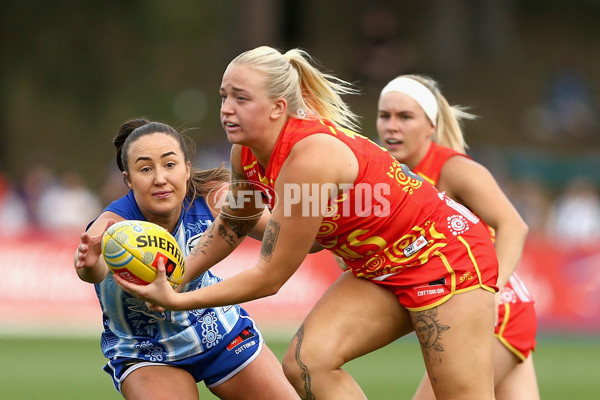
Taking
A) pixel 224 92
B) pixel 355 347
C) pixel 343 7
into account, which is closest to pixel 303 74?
pixel 224 92

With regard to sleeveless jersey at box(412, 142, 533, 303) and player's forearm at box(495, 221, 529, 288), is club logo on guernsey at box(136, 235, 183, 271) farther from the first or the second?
player's forearm at box(495, 221, 529, 288)

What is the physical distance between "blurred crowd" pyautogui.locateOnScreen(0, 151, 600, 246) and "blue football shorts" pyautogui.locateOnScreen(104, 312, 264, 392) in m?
9.58

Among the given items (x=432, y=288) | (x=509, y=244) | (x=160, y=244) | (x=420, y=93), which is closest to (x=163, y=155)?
(x=160, y=244)

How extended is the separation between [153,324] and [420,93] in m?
2.17

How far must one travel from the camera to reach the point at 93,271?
4.87 metres

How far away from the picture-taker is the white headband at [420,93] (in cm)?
603

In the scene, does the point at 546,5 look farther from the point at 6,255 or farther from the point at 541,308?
the point at 6,255

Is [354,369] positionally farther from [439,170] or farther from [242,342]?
[242,342]

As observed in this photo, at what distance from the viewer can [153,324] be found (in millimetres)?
5230

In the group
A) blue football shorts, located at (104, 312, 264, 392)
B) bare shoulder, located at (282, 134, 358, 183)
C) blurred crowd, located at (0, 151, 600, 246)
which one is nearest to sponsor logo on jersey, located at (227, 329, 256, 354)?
blue football shorts, located at (104, 312, 264, 392)

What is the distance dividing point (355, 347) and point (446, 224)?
2.47 feet

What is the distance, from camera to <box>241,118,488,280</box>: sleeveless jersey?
467cm

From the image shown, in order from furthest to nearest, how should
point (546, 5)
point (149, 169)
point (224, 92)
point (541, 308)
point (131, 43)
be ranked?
point (546, 5), point (131, 43), point (541, 308), point (149, 169), point (224, 92)

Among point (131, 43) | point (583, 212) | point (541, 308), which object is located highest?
point (131, 43)
